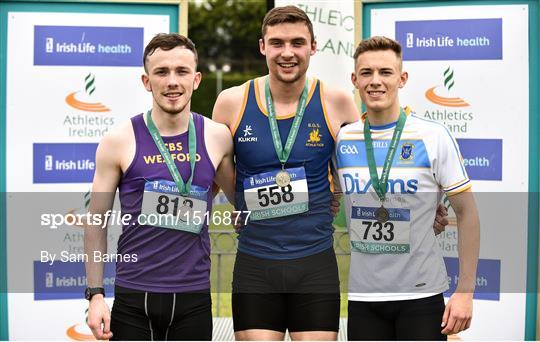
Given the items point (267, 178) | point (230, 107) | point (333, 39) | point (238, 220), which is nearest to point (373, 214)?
point (267, 178)

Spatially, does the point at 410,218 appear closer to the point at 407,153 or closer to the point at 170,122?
the point at 407,153

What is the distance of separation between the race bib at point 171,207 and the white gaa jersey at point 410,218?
2.39 feet

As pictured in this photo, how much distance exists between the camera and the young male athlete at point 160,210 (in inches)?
139

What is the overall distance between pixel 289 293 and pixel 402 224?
27.0 inches

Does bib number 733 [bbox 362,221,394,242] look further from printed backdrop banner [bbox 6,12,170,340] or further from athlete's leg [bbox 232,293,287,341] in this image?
printed backdrop banner [bbox 6,12,170,340]

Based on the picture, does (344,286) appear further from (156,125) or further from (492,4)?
(156,125)

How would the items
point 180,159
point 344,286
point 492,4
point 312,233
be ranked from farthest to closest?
point 344,286 → point 492,4 → point 312,233 → point 180,159

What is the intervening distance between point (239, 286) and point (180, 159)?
77 centimetres

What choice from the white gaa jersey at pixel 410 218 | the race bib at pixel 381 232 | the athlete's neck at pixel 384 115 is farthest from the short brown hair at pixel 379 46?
the race bib at pixel 381 232

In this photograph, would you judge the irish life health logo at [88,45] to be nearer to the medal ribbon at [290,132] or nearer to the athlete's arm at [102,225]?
the medal ribbon at [290,132]

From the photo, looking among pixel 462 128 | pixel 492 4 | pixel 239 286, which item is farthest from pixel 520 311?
pixel 239 286

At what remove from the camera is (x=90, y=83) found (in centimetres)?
555

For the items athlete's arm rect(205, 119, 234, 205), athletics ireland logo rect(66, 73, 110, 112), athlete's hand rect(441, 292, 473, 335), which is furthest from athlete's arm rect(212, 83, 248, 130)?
athletics ireland logo rect(66, 73, 110, 112)

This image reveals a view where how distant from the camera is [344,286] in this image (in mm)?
8055
